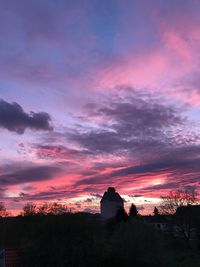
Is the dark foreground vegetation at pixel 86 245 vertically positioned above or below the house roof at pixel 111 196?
below

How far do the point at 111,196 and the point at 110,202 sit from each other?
7.42 ft

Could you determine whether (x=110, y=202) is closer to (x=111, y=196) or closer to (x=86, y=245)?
(x=111, y=196)

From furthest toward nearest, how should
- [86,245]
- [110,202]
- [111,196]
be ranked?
[111,196] → [110,202] → [86,245]

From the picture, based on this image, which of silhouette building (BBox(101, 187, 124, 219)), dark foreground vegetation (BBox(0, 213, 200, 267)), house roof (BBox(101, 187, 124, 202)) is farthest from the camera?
house roof (BBox(101, 187, 124, 202))

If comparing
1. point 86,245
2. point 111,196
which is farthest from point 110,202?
point 86,245

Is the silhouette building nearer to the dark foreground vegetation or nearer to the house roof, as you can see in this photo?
the house roof

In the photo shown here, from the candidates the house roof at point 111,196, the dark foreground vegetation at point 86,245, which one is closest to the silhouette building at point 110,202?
the house roof at point 111,196

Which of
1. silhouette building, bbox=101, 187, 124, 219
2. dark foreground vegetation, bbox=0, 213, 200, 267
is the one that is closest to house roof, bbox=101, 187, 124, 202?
silhouette building, bbox=101, 187, 124, 219

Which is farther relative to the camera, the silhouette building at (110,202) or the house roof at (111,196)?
the house roof at (111,196)

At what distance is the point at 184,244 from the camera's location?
233 feet

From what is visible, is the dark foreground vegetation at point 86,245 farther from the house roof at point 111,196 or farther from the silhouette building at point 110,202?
the house roof at point 111,196

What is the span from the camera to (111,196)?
143250mm

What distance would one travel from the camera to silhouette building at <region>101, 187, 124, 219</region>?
138600mm

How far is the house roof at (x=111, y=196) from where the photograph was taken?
142 meters
